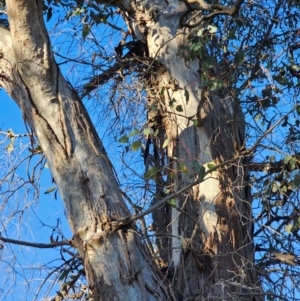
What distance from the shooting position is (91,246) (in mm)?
3863

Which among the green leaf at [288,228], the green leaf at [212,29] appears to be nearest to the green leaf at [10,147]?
the green leaf at [212,29]

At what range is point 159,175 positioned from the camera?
509 cm

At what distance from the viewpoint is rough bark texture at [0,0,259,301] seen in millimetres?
3895

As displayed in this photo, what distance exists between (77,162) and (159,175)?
1.13 meters

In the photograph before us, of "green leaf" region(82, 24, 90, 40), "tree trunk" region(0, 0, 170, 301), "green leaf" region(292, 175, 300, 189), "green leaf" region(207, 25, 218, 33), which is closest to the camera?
"tree trunk" region(0, 0, 170, 301)

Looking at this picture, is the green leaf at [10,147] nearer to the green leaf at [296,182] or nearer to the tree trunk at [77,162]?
the tree trunk at [77,162]

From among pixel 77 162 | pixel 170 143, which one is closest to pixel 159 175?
pixel 170 143

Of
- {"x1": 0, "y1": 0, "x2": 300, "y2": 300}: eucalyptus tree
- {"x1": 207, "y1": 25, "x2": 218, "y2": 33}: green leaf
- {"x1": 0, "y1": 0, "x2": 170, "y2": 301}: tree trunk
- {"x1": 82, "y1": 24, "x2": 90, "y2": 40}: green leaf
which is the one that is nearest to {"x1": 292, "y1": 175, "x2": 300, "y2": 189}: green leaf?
{"x1": 0, "y1": 0, "x2": 300, "y2": 300}: eucalyptus tree

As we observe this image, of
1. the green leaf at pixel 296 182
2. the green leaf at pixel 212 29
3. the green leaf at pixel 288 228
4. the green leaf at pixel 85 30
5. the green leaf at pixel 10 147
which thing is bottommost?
the green leaf at pixel 288 228

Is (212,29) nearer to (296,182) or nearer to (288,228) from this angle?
(296,182)

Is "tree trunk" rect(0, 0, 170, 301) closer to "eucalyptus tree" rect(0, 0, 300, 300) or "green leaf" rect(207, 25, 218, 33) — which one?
"eucalyptus tree" rect(0, 0, 300, 300)

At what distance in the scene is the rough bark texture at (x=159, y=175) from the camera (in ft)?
12.8

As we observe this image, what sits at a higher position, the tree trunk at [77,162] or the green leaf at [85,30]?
the green leaf at [85,30]

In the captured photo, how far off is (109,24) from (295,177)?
208 cm
